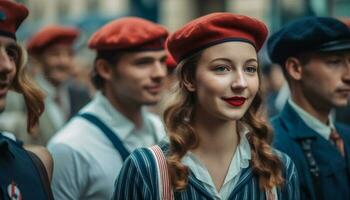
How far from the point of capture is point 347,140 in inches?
174

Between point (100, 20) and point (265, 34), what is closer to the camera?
point (265, 34)

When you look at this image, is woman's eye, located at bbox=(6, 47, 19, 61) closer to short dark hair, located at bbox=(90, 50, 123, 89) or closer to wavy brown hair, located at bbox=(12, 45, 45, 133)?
wavy brown hair, located at bbox=(12, 45, 45, 133)

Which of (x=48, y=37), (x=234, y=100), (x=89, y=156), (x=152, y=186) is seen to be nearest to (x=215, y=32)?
(x=234, y=100)

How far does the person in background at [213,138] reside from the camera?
3469 mm

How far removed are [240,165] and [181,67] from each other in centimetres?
55

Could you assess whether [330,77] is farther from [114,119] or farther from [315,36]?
[114,119]

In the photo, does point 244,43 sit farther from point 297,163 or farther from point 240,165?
point 297,163

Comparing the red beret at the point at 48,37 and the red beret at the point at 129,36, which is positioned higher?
the red beret at the point at 129,36

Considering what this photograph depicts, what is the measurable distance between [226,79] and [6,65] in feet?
3.31

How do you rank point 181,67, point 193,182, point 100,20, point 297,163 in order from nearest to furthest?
point 193,182, point 181,67, point 297,163, point 100,20

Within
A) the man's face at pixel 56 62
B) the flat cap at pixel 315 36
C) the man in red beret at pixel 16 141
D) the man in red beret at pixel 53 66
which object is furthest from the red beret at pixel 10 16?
the man's face at pixel 56 62

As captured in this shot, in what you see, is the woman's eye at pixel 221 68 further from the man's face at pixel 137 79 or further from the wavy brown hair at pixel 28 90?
the man's face at pixel 137 79

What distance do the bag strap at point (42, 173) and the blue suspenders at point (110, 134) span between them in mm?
1143

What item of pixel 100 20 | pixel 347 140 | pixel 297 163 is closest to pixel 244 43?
pixel 297 163
